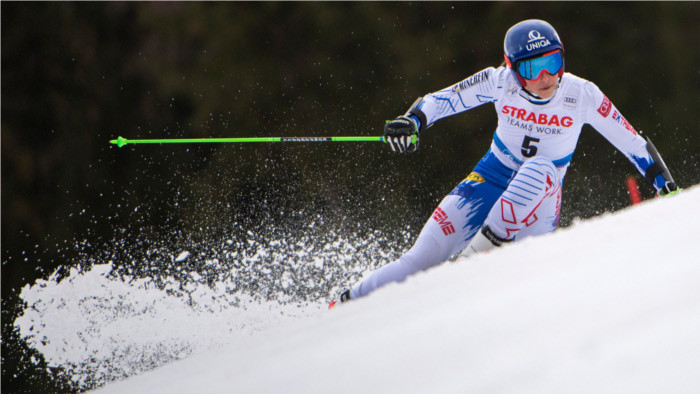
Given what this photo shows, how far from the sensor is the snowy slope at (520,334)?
75 cm

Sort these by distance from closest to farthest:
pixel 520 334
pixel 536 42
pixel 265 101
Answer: pixel 520 334 → pixel 536 42 → pixel 265 101

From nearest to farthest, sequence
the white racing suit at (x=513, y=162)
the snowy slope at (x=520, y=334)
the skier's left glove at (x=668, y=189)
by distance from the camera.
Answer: the snowy slope at (x=520, y=334), the white racing suit at (x=513, y=162), the skier's left glove at (x=668, y=189)

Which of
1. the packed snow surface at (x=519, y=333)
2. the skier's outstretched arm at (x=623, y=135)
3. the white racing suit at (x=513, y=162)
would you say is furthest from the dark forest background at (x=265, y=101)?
the packed snow surface at (x=519, y=333)

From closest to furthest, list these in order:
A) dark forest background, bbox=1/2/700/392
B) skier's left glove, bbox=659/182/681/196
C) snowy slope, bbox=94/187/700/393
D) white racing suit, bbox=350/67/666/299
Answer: snowy slope, bbox=94/187/700/393 → white racing suit, bbox=350/67/666/299 → skier's left glove, bbox=659/182/681/196 → dark forest background, bbox=1/2/700/392

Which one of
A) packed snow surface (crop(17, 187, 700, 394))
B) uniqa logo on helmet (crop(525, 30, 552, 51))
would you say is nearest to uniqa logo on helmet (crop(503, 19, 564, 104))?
uniqa logo on helmet (crop(525, 30, 552, 51))

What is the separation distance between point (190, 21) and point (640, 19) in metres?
3.28

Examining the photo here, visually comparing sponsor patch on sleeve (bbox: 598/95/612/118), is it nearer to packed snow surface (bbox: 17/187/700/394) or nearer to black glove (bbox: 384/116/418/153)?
black glove (bbox: 384/116/418/153)

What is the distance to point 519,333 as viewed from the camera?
0.87m

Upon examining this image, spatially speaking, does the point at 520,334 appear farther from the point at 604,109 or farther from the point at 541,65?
the point at 604,109

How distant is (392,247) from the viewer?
13.5 ft

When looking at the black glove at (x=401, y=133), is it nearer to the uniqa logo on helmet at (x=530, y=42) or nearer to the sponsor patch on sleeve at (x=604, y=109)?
the uniqa logo on helmet at (x=530, y=42)

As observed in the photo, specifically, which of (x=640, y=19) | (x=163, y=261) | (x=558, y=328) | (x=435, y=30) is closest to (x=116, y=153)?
(x=163, y=261)

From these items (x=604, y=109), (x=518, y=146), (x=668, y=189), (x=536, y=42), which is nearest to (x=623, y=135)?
(x=604, y=109)

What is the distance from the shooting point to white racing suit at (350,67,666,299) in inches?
81.5
